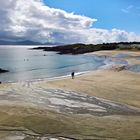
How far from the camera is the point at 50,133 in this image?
704 inches

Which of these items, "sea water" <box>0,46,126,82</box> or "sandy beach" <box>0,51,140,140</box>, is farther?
"sea water" <box>0,46,126,82</box>

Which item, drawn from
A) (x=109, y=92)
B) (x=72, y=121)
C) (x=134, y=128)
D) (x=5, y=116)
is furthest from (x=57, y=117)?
(x=109, y=92)

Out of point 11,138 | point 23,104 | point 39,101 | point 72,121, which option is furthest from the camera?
point 39,101

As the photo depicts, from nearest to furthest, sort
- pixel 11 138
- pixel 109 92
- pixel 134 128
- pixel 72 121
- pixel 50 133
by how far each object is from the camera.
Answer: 1. pixel 11 138
2. pixel 50 133
3. pixel 134 128
4. pixel 72 121
5. pixel 109 92

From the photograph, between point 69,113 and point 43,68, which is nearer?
point 69,113

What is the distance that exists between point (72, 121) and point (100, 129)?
2.36 metres

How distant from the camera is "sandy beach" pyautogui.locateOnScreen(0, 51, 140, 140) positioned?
17922 millimetres

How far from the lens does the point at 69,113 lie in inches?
904

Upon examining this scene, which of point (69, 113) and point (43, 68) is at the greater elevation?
point (69, 113)

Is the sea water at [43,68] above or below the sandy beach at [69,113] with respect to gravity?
below

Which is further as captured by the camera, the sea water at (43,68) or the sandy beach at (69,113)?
the sea water at (43,68)

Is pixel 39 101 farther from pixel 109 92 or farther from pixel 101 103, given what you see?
pixel 109 92

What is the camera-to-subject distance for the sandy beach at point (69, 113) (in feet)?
58.8

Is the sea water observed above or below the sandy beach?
below
